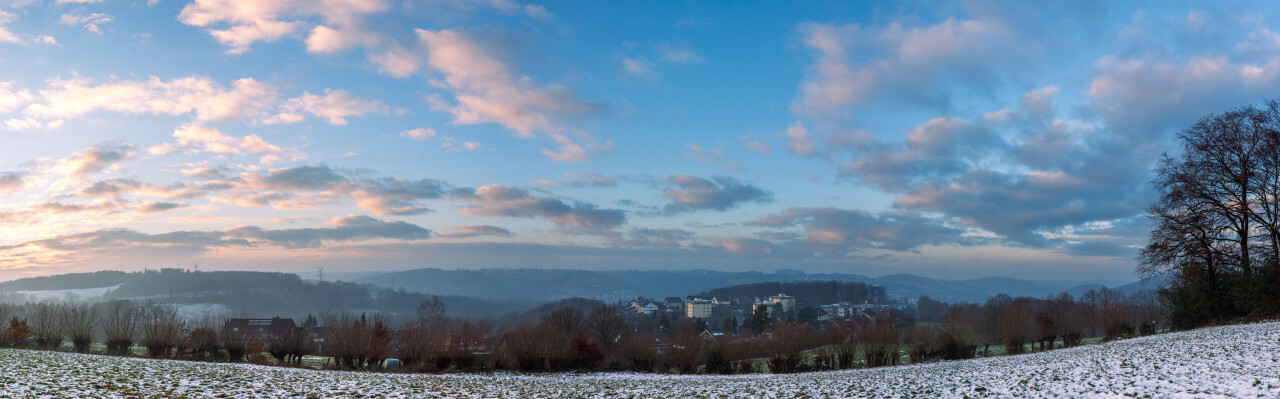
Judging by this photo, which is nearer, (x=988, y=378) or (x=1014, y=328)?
(x=988, y=378)

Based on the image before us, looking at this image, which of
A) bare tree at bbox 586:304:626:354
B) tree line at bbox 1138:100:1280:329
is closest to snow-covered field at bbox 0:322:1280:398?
tree line at bbox 1138:100:1280:329

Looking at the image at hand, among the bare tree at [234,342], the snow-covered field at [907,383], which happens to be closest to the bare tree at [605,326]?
the bare tree at [234,342]

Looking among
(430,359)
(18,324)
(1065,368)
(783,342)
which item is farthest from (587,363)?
(18,324)

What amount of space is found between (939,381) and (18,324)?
59.0 meters

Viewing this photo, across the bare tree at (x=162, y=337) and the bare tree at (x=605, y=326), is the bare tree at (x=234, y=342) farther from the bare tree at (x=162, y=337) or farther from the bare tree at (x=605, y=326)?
the bare tree at (x=605, y=326)

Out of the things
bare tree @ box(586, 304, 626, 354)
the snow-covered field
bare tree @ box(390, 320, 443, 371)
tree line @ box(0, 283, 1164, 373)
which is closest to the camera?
the snow-covered field

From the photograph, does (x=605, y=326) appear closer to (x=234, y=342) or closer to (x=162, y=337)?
(x=234, y=342)

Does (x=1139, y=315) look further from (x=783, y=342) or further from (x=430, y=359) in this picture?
(x=430, y=359)

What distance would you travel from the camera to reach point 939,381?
22.1m

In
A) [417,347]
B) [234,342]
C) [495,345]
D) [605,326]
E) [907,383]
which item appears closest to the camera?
[907,383]

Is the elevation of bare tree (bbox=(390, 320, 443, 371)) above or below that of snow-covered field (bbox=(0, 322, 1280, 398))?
below

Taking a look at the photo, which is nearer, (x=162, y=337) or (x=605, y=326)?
(x=162, y=337)

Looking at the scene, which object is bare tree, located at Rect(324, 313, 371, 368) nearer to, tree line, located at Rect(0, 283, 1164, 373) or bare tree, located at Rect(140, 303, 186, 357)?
tree line, located at Rect(0, 283, 1164, 373)

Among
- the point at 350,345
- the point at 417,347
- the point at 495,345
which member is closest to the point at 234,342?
the point at 350,345
